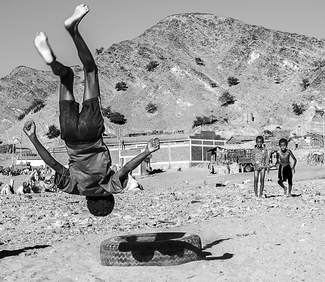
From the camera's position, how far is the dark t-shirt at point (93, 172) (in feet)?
21.7

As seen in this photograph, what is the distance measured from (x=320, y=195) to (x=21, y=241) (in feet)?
28.1

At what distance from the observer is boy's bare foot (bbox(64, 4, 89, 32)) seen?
6102 millimetres

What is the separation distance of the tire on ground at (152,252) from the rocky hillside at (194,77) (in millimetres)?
92633

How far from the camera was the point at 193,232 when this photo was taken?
460 inches

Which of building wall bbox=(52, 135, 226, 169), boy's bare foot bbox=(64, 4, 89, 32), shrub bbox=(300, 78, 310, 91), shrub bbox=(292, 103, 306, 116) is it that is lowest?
building wall bbox=(52, 135, 226, 169)

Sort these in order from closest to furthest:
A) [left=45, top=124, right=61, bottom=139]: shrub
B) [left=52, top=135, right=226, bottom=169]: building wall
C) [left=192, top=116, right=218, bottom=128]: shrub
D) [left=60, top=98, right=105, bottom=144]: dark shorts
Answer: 1. [left=60, top=98, right=105, bottom=144]: dark shorts
2. [left=52, top=135, right=226, bottom=169]: building wall
3. [left=45, top=124, right=61, bottom=139]: shrub
4. [left=192, top=116, right=218, bottom=128]: shrub

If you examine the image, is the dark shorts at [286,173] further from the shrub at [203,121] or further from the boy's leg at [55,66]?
the shrub at [203,121]

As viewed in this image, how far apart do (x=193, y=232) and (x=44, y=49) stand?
6.49 m

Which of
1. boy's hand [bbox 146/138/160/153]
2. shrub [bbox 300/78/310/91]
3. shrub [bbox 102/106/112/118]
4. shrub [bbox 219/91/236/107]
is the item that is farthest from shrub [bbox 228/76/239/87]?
boy's hand [bbox 146/138/160/153]

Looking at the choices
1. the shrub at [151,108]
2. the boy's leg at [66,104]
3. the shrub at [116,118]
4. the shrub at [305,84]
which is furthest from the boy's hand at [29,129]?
the shrub at [305,84]

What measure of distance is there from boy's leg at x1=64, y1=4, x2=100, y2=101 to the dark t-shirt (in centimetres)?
59

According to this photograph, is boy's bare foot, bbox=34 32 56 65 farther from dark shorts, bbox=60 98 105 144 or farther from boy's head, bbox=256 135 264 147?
boy's head, bbox=256 135 264 147

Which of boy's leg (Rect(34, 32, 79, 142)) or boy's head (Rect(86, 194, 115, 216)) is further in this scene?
boy's head (Rect(86, 194, 115, 216))

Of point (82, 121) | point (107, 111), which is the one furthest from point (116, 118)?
point (82, 121)
